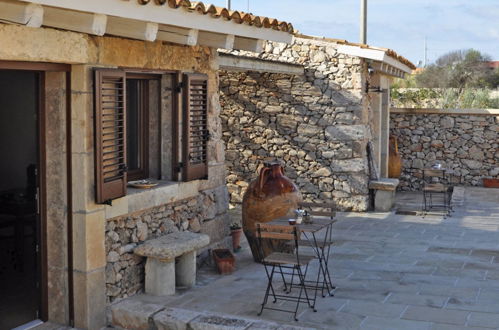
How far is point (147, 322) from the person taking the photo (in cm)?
618

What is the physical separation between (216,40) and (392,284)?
122 inches

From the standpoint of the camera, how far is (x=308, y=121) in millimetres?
12750

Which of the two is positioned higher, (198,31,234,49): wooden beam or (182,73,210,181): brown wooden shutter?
(198,31,234,49): wooden beam

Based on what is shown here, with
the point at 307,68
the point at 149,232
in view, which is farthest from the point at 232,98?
the point at 149,232

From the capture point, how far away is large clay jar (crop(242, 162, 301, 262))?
8336mm

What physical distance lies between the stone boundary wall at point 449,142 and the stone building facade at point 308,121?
3165mm

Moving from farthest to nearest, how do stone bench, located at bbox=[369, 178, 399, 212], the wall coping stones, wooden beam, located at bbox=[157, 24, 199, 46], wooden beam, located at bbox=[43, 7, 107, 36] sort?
the wall coping stones < stone bench, located at bbox=[369, 178, 399, 212] < wooden beam, located at bbox=[157, 24, 199, 46] < wooden beam, located at bbox=[43, 7, 107, 36]

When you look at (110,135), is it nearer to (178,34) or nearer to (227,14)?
(178,34)

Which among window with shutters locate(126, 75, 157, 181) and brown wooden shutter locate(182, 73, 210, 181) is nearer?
window with shutters locate(126, 75, 157, 181)

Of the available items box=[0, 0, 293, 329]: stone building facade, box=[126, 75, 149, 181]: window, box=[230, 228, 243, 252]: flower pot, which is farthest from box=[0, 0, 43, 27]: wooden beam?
box=[230, 228, 243, 252]: flower pot

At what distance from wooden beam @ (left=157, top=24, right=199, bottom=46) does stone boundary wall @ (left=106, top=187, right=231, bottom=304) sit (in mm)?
1667

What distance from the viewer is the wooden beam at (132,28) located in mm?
5836

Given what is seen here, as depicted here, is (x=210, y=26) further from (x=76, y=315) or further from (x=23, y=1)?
(x=76, y=315)

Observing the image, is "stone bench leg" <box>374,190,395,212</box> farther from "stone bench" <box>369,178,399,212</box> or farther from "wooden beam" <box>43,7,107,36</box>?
"wooden beam" <box>43,7,107,36</box>
